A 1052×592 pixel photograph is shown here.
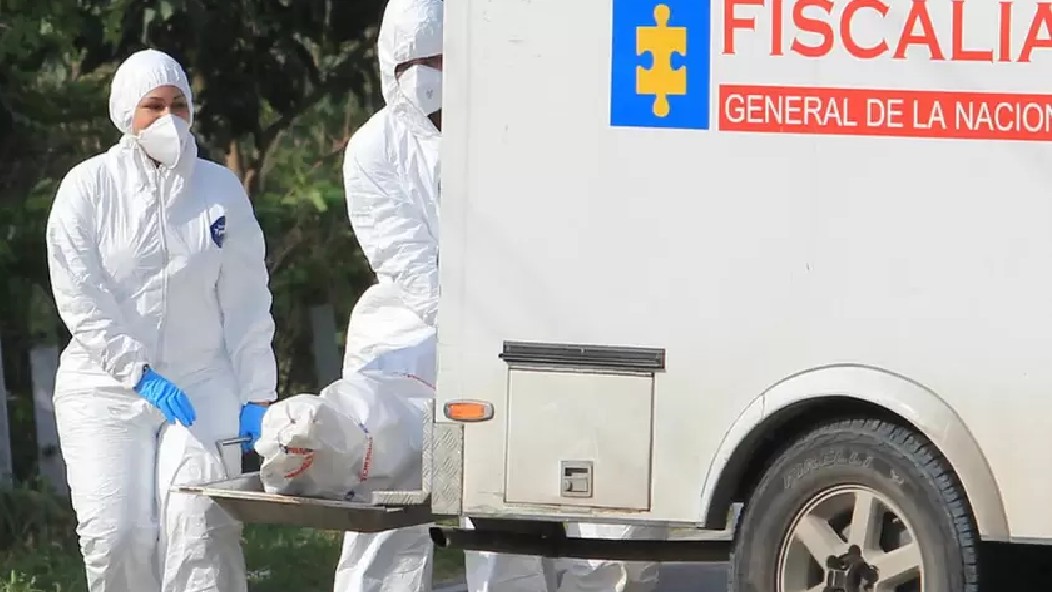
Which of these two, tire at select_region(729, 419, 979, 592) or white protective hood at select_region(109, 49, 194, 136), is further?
white protective hood at select_region(109, 49, 194, 136)

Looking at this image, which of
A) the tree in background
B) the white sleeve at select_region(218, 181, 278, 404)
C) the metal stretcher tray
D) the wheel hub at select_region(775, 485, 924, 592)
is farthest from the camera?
the tree in background

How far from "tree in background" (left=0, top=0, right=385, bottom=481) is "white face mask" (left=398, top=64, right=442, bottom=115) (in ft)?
8.24

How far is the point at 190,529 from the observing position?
22.9 feet

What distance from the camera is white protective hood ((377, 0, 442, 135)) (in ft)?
24.6

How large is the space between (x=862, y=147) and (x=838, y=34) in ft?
0.98

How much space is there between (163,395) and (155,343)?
0.26m

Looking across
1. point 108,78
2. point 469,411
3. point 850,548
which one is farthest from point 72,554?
point 850,548

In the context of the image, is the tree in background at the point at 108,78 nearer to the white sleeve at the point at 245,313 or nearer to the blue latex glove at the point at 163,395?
the white sleeve at the point at 245,313

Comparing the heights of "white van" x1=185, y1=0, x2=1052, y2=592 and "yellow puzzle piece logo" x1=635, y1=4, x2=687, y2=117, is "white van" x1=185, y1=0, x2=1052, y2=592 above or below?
below

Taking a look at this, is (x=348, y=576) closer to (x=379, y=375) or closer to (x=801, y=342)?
(x=379, y=375)

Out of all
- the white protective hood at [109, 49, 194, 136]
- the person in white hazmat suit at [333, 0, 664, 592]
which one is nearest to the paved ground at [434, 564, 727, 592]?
the person in white hazmat suit at [333, 0, 664, 592]

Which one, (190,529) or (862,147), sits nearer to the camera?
(862,147)

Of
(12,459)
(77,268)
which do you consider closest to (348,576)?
(77,268)

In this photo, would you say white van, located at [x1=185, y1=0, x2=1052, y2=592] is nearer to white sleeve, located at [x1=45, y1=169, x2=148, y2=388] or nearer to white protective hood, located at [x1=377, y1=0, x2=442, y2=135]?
white sleeve, located at [x1=45, y1=169, x2=148, y2=388]
